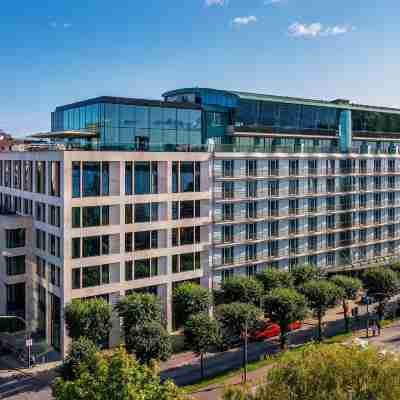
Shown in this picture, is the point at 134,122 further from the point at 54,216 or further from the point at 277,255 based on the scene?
the point at 277,255

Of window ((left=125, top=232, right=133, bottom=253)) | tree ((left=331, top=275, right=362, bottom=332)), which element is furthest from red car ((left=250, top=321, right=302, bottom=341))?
window ((left=125, top=232, right=133, bottom=253))

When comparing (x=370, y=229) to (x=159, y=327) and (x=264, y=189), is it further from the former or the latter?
(x=159, y=327)

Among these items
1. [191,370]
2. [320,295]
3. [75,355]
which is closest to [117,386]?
[75,355]

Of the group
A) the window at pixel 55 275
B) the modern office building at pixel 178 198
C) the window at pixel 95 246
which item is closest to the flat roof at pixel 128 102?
the modern office building at pixel 178 198

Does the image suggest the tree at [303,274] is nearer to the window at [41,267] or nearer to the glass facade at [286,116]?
the glass facade at [286,116]

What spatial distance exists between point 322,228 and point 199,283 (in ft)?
77.7

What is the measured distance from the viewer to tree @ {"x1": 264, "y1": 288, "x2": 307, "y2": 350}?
177ft

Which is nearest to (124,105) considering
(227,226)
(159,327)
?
(227,226)

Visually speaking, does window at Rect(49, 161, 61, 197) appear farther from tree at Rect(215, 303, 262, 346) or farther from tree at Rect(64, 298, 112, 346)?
tree at Rect(215, 303, 262, 346)

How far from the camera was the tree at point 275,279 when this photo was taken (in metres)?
61.5

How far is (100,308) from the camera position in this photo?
50500mm

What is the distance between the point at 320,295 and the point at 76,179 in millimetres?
29915

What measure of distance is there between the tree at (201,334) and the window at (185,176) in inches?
715

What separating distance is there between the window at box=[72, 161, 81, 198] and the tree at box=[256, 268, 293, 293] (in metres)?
24.4
